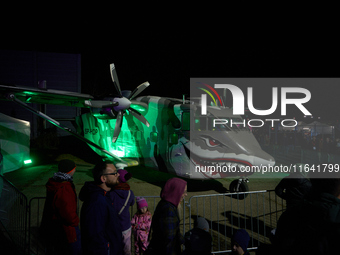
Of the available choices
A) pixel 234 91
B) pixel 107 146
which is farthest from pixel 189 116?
pixel 107 146

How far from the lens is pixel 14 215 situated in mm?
5242

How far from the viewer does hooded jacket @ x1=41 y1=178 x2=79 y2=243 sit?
9.56ft

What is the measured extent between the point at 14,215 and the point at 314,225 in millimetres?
5918

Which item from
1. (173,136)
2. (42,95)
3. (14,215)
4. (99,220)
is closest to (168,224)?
A: (99,220)

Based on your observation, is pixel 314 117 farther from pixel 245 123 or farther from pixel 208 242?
pixel 208 242

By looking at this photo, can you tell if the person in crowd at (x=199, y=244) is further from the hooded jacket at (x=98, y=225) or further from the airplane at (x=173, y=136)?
the airplane at (x=173, y=136)

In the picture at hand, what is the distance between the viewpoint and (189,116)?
792cm

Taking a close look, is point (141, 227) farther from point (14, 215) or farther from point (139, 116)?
point (139, 116)

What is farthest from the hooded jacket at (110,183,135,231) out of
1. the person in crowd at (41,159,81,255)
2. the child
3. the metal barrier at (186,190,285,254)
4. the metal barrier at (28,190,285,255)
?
the metal barrier at (186,190,285,254)

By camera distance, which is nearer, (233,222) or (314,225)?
(314,225)

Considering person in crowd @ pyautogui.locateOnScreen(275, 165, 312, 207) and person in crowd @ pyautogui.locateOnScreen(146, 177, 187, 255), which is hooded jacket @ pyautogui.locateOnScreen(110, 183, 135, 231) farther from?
person in crowd @ pyautogui.locateOnScreen(275, 165, 312, 207)

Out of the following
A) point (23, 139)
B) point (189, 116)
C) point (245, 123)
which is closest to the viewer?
point (189, 116)

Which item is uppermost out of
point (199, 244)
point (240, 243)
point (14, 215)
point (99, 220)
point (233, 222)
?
point (99, 220)

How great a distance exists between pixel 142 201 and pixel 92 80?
2888 centimetres
